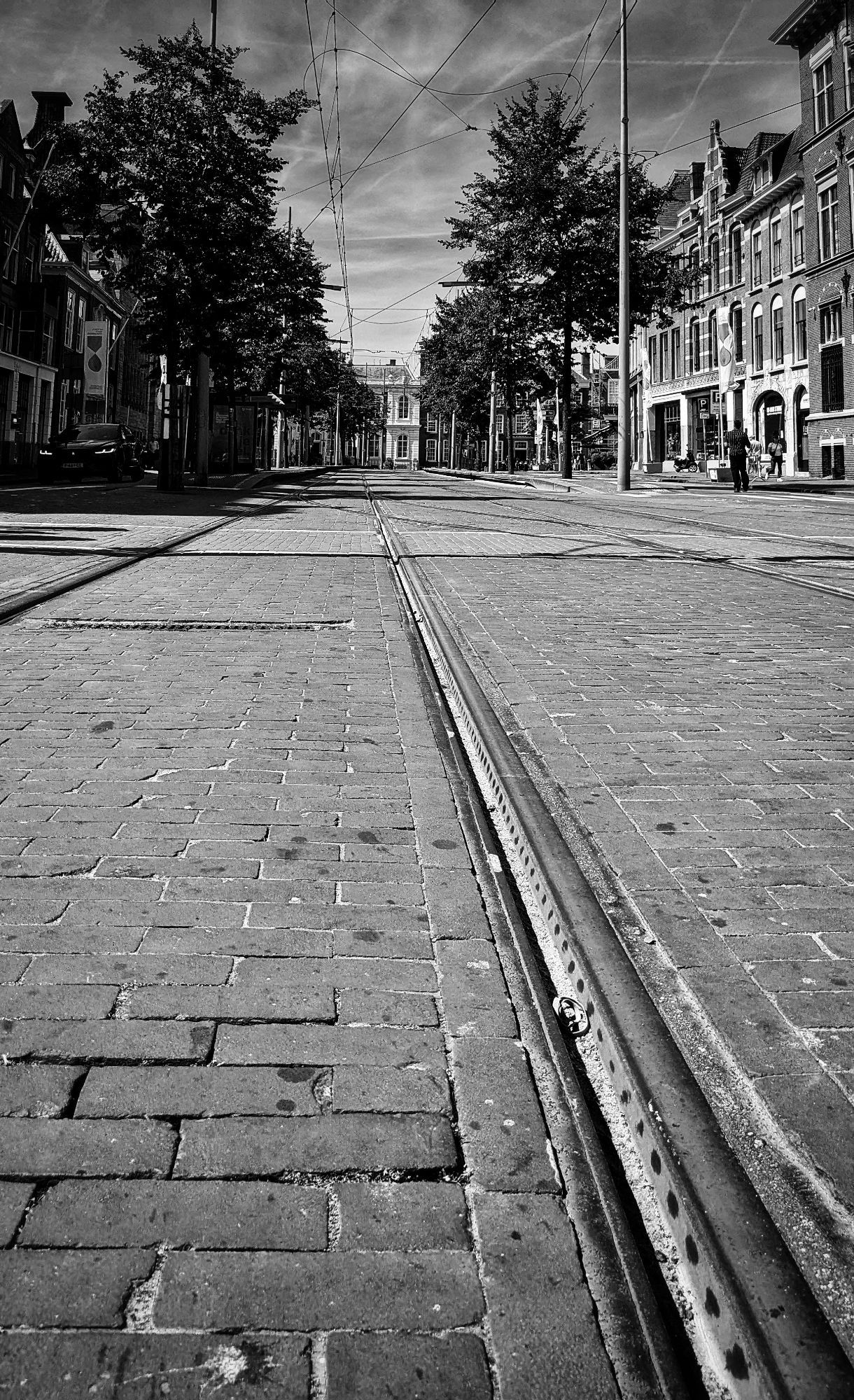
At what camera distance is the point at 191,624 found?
7.16m

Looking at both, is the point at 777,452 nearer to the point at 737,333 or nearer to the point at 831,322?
the point at 831,322

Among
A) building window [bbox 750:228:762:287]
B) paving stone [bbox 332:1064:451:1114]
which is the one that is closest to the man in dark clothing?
building window [bbox 750:228:762:287]

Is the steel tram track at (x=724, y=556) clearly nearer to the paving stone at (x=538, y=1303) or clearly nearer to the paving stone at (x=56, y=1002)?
the paving stone at (x=56, y=1002)

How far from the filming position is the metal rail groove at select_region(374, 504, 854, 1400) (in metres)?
1.41

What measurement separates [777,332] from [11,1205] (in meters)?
51.5

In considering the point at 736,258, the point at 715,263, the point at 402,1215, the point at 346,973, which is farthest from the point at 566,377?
the point at 402,1215

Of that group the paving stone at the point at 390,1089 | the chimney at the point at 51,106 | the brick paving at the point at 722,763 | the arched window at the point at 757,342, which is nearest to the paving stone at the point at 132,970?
the paving stone at the point at 390,1089

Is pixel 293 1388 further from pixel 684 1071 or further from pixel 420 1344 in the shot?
pixel 684 1071

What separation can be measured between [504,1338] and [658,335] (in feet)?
214

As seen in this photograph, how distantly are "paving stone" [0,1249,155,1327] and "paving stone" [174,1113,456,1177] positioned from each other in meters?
0.21

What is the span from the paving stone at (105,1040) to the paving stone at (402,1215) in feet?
1.63

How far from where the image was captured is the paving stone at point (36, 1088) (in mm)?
1916

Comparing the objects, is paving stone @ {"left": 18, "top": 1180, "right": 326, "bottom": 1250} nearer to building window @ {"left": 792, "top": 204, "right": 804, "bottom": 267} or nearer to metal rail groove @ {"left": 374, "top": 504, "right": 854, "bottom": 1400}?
metal rail groove @ {"left": 374, "top": 504, "right": 854, "bottom": 1400}

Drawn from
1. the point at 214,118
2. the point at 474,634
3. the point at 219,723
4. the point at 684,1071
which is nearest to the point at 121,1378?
the point at 684,1071
